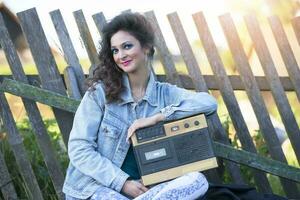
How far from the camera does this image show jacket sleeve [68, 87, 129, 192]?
127 inches

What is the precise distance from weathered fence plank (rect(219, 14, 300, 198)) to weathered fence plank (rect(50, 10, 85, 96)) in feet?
3.08

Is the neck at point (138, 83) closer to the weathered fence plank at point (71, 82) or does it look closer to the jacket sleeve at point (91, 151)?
the jacket sleeve at point (91, 151)

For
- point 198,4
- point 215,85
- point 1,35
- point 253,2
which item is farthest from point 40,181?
point 253,2

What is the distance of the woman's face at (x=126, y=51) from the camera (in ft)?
10.9

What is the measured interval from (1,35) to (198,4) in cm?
165

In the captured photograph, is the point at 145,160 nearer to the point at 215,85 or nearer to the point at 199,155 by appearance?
the point at 199,155

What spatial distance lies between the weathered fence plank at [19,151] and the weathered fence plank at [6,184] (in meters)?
0.09

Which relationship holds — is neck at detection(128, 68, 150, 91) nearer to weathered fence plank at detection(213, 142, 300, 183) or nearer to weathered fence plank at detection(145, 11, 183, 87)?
weathered fence plank at detection(145, 11, 183, 87)

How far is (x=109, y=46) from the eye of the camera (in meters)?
3.40

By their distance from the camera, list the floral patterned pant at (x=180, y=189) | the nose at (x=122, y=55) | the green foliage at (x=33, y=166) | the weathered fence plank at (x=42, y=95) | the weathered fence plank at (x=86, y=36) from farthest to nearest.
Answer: the green foliage at (x=33, y=166) → the weathered fence plank at (x=86, y=36) → the weathered fence plank at (x=42, y=95) → the nose at (x=122, y=55) → the floral patterned pant at (x=180, y=189)

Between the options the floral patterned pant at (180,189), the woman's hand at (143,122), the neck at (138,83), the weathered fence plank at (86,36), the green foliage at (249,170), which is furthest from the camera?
the green foliage at (249,170)

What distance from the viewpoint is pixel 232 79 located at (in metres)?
4.12

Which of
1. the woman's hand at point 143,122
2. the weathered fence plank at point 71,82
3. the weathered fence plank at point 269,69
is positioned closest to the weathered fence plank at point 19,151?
the weathered fence plank at point 71,82

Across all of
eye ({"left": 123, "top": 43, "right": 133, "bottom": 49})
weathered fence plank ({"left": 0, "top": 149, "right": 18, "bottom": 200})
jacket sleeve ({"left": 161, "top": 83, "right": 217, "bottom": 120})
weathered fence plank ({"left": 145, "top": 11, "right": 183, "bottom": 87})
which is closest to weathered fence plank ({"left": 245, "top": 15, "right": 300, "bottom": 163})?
weathered fence plank ({"left": 145, "top": 11, "right": 183, "bottom": 87})
